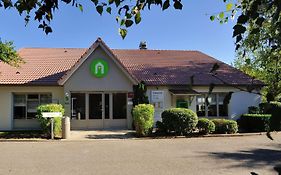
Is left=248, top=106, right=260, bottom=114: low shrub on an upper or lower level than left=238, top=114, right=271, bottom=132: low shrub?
upper

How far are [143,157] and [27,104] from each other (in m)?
14.1

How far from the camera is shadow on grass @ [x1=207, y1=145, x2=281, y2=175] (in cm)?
1221

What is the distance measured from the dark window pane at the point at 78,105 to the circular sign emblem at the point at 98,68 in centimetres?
170

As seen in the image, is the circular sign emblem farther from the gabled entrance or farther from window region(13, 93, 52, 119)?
window region(13, 93, 52, 119)

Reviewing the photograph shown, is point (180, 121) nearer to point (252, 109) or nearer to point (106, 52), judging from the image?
point (106, 52)

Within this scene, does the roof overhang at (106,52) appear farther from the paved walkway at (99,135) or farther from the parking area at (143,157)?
the parking area at (143,157)

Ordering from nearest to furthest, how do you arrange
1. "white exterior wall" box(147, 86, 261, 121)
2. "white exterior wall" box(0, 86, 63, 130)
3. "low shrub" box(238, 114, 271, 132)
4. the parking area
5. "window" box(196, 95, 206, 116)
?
the parking area
"low shrub" box(238, 114, 271, 132)
"white exterior wall" box(0, 86, 63, 130)
"white exterior wall" box(147, 86, 261, 121)
"window" box(196, 95, 206, 116)

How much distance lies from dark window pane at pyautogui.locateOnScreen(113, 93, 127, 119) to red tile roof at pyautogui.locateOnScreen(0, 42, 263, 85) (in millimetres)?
1691

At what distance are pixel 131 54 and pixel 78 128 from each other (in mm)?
9799

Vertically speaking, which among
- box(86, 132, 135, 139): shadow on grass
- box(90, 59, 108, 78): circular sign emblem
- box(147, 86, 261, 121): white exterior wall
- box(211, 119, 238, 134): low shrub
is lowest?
box(86, 132, 135, 139): shadow on grass

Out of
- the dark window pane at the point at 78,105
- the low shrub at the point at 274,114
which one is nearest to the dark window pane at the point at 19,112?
the dark window pane at the point at 78,105

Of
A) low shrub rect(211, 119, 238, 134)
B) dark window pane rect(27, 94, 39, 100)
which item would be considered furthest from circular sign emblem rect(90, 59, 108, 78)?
low shrub rect(211, 119, 238, 134)

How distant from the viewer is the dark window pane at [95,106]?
2541 cm

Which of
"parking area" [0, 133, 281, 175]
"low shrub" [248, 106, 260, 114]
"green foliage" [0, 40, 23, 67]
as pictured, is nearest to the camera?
"parking area" [0, 133, 281, 175]
